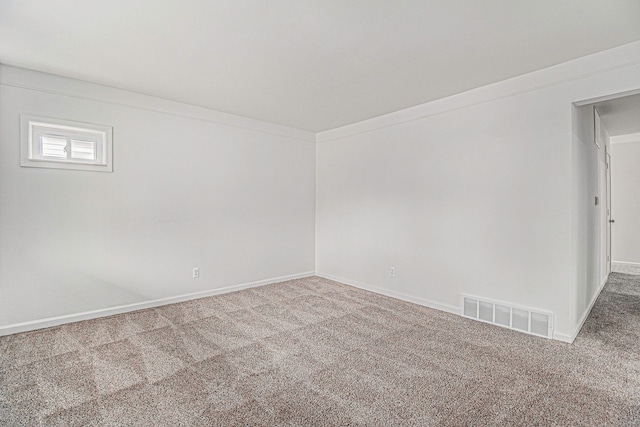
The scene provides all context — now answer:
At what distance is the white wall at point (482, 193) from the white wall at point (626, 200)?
3.67 meters

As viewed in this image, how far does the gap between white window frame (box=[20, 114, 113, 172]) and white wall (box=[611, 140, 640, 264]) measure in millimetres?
8778

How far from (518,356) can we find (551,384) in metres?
0.41

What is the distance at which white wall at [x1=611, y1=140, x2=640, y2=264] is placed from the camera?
5977 mm

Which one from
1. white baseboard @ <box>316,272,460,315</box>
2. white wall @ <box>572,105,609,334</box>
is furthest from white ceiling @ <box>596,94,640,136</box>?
white baseboard @ <box>316,272,460,315</box>

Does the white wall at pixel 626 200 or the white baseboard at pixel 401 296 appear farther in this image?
the white wall at pixel 626 200

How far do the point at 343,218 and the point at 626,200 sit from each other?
5782 millimetres

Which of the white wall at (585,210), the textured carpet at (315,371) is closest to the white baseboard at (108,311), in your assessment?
the textured carpet at (315,371)

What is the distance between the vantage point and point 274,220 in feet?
16.5

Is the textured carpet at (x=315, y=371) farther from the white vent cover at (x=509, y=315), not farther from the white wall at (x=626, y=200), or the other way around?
the white wall at (x=626, y=200)

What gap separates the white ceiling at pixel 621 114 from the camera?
3538 mm

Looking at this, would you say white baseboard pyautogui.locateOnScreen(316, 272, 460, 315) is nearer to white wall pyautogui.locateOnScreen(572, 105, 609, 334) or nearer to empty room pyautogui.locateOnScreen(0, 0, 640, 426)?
empty room pyautogui.locateOnScreen(0, 0, 640, 426)

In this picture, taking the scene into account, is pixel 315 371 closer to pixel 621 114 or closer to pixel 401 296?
pixel 401 296

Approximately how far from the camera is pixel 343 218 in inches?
200

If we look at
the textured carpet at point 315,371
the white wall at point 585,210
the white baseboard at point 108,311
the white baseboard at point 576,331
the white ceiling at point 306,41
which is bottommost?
the textured carpet at point 315,371
